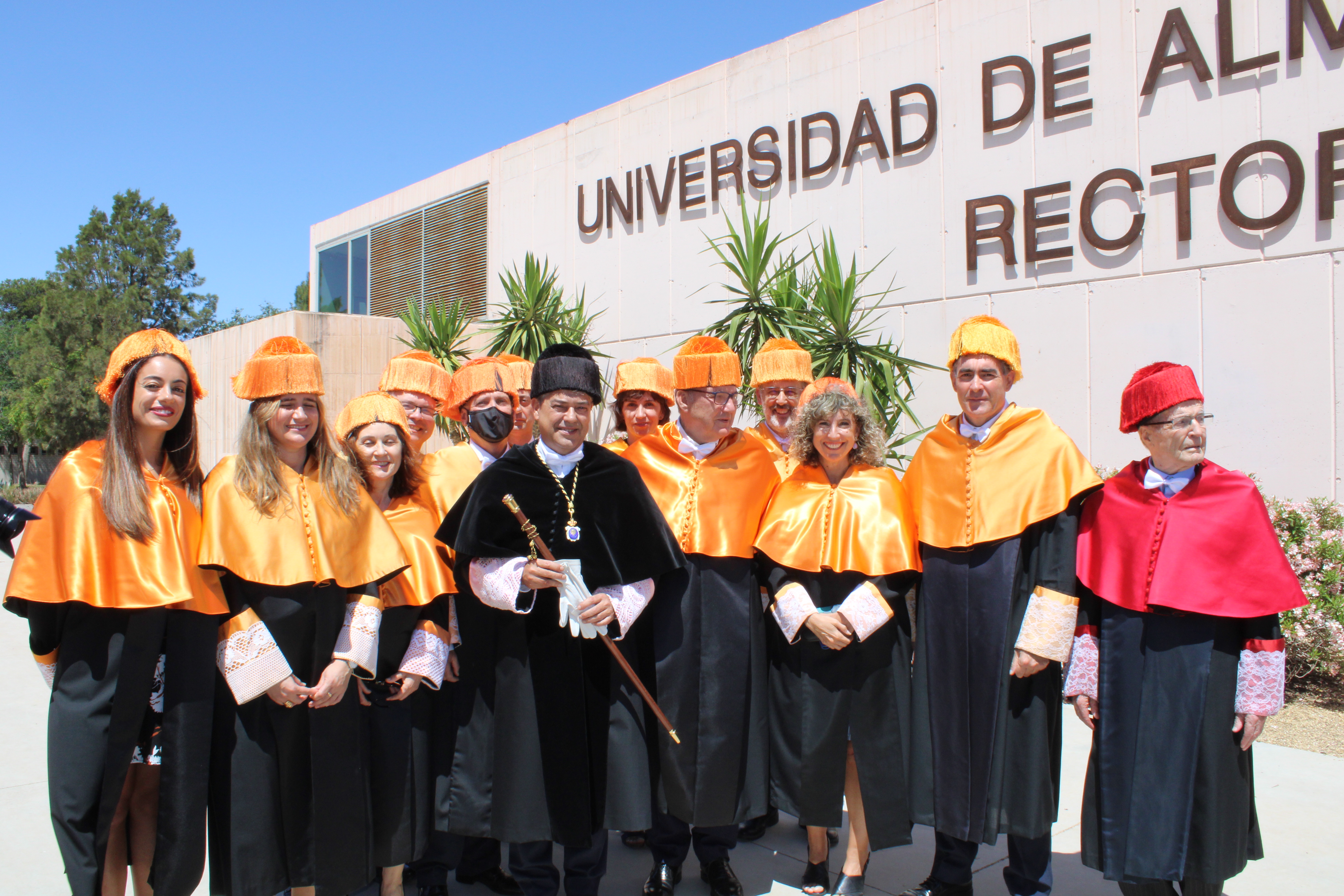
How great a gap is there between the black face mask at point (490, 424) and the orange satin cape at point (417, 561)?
668 mm

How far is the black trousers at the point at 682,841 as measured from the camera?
11.8ft

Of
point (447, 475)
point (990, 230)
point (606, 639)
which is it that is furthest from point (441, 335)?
point (606, 639)

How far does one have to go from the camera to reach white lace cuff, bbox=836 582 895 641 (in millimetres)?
3355

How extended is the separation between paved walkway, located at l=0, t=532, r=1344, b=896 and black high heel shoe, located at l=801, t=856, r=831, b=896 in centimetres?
5

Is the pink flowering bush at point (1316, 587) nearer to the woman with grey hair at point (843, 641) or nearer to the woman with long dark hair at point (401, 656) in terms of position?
the woman with grey hair at point (843, 641)

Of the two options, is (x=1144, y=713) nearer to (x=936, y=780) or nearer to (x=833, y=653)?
(x=936, y=780)

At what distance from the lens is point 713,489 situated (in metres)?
3.65

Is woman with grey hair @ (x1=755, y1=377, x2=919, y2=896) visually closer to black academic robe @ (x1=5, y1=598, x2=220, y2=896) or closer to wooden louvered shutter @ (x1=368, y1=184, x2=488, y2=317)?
black academic robe @ (x1=5, y1=598, x2=220, y2=896)

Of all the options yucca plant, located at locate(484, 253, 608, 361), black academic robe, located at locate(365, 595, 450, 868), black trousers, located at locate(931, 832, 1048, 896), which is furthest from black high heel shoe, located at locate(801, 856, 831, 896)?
yucca plant, located at locate(484, 253, 608, 361)

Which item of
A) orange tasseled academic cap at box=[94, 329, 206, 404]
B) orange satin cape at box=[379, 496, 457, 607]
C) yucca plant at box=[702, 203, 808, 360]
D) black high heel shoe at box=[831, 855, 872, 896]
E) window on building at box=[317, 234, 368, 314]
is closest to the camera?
orange tasseled academic cap at box=[94, 329, 206, 404]

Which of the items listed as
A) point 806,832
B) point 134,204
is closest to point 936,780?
point 806,832

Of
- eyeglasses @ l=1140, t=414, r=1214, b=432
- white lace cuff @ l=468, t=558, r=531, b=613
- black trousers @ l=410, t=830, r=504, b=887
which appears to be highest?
eyeglasses @ l=1140, t=414, r=1214, b=432

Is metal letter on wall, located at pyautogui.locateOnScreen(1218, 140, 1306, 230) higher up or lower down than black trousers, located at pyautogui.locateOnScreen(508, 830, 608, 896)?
higher up

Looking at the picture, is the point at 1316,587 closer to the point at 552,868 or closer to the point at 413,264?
the point at 552,868
